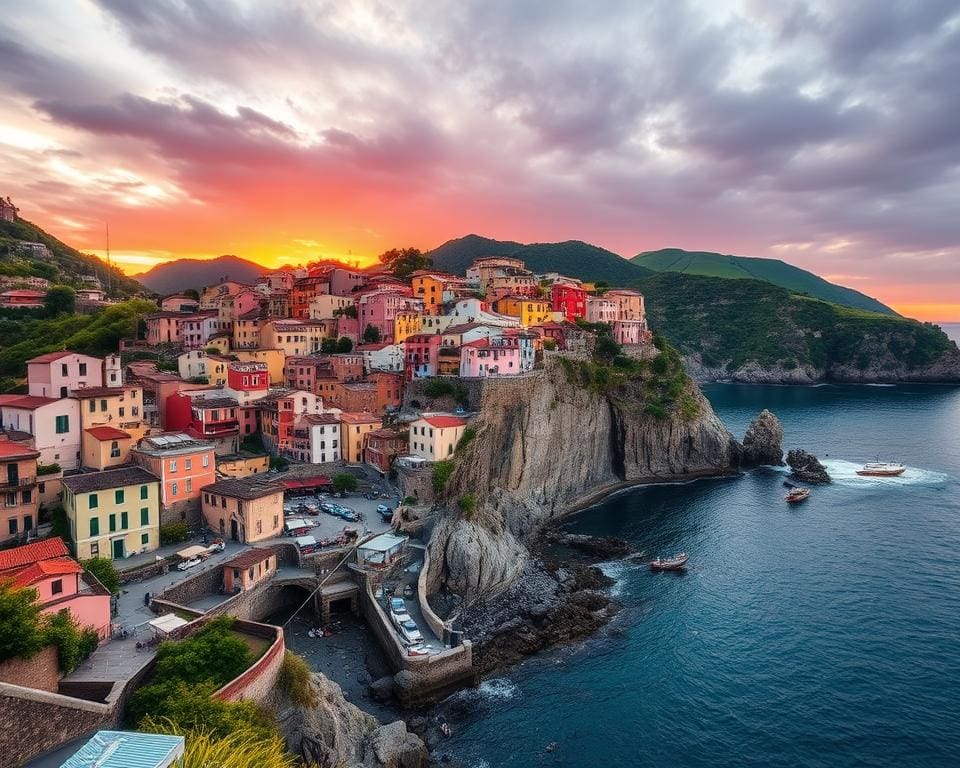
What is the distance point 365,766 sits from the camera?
75.1 ft

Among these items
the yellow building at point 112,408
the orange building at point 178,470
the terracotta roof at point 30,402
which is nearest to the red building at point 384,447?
the orange building at point 178,470

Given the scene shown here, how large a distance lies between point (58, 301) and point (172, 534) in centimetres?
4981

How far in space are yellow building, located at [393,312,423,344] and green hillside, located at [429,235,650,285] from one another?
85794 millimetres

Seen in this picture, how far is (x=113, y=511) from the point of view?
32.8 m

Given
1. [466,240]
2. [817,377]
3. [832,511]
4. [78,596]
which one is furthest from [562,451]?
[466,240]

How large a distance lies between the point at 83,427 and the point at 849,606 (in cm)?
5161

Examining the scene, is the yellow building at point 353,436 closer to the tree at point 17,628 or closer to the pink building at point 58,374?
the pink building at point 58,374

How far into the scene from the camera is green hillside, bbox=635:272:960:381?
481 feet

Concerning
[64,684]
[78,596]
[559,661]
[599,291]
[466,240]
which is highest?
[466,240]

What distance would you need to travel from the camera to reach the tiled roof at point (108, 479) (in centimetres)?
3194

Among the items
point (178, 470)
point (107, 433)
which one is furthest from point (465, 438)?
point (107, 433)

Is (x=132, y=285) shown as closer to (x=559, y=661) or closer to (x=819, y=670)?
(x=559, y=661)

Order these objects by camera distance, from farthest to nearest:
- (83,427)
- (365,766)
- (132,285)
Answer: (132,285)
(83,427)
(365,766)

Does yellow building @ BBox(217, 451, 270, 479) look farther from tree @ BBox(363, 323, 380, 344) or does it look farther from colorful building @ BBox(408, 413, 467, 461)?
tree @ BBox(363, 323, 380, 344)
